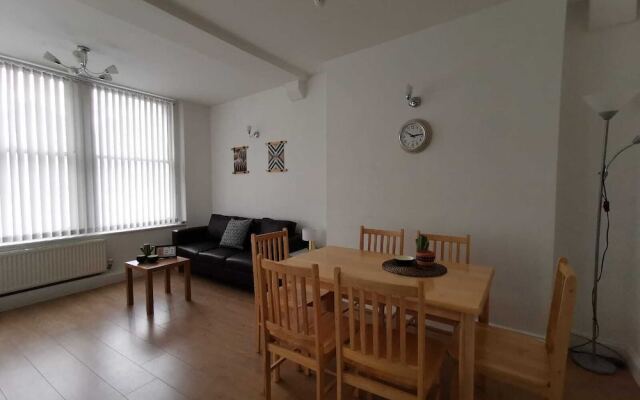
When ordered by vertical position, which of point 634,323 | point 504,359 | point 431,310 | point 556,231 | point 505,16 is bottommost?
point 634,323

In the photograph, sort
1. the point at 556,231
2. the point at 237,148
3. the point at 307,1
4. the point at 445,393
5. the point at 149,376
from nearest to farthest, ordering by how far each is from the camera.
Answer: the point at 445,393 → the point at 149,376 → the point at 307,1 → the point at 556,231 → the point at 237,148

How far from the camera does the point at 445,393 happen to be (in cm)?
193

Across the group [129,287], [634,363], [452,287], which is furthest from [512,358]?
[129,287]

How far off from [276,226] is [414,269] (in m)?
2.52

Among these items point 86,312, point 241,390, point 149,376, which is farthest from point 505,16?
point 86,312

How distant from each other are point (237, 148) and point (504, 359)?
454 cm

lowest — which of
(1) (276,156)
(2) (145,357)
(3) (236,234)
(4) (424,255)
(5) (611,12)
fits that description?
(2) (145,357)

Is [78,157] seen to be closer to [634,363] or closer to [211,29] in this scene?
[211,29]

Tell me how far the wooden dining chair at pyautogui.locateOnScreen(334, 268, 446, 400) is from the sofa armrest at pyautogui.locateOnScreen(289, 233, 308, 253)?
7.42ft

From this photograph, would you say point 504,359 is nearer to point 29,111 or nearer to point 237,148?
point 237,148

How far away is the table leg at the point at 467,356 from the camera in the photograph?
4.57 feet

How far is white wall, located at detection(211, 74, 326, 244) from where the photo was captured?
158 inches

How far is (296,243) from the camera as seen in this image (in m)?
3.87

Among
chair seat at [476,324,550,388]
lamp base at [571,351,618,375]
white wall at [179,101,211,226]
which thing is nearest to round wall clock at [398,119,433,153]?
chair seat at [476,324,550,388]
